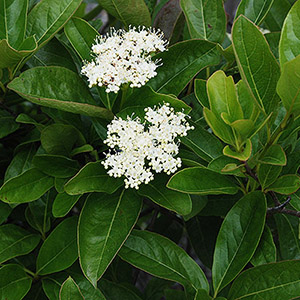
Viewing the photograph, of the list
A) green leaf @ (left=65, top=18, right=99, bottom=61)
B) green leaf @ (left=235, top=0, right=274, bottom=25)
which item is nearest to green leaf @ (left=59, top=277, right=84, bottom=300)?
green leaf @ (left=65, top=18, right=99, bottom=61)

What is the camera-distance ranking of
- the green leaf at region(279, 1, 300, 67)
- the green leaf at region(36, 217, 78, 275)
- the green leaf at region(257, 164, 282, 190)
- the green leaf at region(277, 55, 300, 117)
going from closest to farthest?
1. the green leaf at region(277, 55, 300, 117)
2. the green leaf at region(279, 1, 300, 67)
3. the green leaf at region(257, 164, 282, 190)
4. the green leaf at region(36, 217, 78, 275)

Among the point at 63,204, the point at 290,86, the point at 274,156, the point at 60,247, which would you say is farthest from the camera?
the point at 60,247

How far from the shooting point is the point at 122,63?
39.4 inches

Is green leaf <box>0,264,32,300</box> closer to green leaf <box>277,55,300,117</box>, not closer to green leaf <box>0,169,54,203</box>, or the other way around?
green leaf <box>0,169,54,203</box>

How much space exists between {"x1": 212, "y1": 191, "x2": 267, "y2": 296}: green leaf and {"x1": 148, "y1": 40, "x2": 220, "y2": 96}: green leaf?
0.30 m

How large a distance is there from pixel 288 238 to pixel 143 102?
1.72 ft

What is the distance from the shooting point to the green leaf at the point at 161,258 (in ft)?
3.56

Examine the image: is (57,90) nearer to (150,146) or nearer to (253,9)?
(150,146)

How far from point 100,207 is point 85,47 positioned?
1.23 ft

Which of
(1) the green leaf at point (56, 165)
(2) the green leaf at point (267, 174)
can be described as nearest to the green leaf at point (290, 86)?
(2) the green leaf at point (267, 174)

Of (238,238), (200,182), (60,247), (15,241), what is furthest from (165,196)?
(15,241)

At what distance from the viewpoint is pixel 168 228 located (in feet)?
5.27

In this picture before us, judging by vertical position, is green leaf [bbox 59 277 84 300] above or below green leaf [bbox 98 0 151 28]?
below

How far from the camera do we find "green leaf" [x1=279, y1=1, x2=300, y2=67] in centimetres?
91
